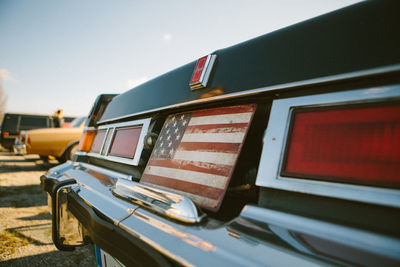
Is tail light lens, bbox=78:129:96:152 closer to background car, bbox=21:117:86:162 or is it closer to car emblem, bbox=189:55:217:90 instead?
car emblem, bbox=189:55:217:90

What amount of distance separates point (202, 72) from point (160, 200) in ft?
2.10

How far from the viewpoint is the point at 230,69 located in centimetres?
93

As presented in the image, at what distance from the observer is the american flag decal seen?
84cm

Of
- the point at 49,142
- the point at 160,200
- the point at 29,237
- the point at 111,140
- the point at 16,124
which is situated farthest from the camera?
the point at 16,124

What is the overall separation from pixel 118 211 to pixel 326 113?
0.92 metres

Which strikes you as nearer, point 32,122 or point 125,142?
point 125,142

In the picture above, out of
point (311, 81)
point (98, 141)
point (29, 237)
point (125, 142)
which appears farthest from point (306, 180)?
point (29, 237)

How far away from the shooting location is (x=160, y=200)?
2.69 ft

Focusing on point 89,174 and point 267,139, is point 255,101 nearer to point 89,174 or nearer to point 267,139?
point 267,139

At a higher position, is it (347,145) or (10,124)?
(347,145)

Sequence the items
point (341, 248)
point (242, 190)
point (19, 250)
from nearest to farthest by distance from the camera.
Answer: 1. point (341, 248)
2. point (242, 190)
3. point (19, 250)

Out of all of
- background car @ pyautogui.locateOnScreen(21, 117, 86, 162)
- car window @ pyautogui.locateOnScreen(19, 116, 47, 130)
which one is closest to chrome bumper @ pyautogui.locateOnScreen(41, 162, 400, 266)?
background car @ pyautogui.locateOnScreen(21, 117, 86, 162)

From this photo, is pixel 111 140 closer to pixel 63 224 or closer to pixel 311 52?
pixel 63 224

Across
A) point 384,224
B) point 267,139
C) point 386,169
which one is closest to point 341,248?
point 384,224
